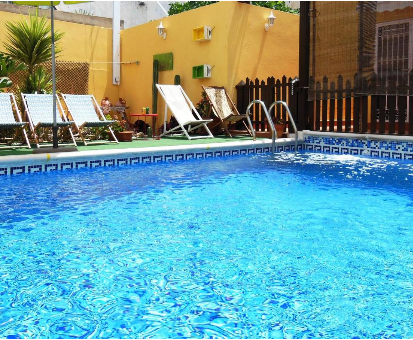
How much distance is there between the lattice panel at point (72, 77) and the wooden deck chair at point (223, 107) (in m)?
3.91

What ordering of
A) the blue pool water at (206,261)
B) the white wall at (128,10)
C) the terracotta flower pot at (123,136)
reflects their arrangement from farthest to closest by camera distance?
the white wall at (128,10) → the terracotta flower pot at (123,136) → the blue pool water at (206,261)

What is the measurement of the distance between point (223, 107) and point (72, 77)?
14.3ft

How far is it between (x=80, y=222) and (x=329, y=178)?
328cm

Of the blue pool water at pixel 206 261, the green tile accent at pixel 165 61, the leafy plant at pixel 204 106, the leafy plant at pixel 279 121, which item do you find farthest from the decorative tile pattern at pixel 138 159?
A: the green tile accent at pixel 165 61

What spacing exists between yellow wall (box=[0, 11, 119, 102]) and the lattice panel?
0.14 meters

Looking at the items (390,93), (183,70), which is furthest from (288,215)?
(183,70)

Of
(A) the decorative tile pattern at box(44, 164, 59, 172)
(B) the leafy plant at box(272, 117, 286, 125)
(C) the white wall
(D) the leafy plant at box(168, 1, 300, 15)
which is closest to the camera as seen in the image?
(A) the decorative tile pattern at box(44, 164, 59, 172)

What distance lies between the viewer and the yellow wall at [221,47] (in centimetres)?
1027

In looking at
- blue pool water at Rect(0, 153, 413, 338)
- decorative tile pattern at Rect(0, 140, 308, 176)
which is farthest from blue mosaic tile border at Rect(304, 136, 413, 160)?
blue pool water at Rect(0, 153, 413, 338)

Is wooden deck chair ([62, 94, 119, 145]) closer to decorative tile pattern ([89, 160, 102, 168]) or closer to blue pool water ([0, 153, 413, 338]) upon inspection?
decorative tile pattern ([89, 160, 102, 168])

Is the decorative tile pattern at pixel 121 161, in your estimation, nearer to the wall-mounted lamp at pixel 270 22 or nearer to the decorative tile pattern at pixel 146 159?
the decorative tile pattern at pixel 146 159

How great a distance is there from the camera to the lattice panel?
1137 centimetres

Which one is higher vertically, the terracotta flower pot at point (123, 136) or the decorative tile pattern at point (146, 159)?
the terracotta flower pot at point (123, 136)

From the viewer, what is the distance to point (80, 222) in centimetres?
351
